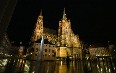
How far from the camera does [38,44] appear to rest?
2409 inches

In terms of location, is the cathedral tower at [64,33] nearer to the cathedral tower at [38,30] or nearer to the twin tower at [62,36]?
the twin tower at [62,36]

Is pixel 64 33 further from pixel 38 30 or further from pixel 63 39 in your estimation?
pixel 38 30

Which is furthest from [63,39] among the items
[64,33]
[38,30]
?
[38,30]

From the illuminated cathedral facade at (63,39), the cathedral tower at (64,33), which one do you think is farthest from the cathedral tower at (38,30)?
the cathedral tower at (64,33)

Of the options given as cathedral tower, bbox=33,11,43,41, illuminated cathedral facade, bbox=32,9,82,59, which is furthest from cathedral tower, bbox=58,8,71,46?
cathedral tower, bbox=33,11,43,41

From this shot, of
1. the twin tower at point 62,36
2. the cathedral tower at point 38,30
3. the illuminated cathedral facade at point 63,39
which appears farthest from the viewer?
the twin tower at point 62,36

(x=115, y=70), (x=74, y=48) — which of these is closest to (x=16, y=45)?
(x=74, y=48)

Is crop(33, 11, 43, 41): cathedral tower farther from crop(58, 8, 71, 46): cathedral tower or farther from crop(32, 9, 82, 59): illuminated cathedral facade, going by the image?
crop(58, 8, 71, 46): cathedral tower

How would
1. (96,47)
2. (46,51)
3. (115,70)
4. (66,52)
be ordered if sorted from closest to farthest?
1. (115,70)
2. (46,51)
3. (66,52)
4. (96,47)

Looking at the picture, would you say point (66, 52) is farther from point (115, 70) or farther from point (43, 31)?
point (115, 70)

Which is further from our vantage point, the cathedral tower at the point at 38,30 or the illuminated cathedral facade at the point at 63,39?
the cathedral tower at the point at 38,30

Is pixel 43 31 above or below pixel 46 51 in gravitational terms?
above

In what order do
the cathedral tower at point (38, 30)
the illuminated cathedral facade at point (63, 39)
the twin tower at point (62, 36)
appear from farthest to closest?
the twin tower at point (62, 36) → the cathedral tower at point (38, 30) → the illuminated cathedral facade at point (63, 39)

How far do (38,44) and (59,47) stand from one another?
11.7m
